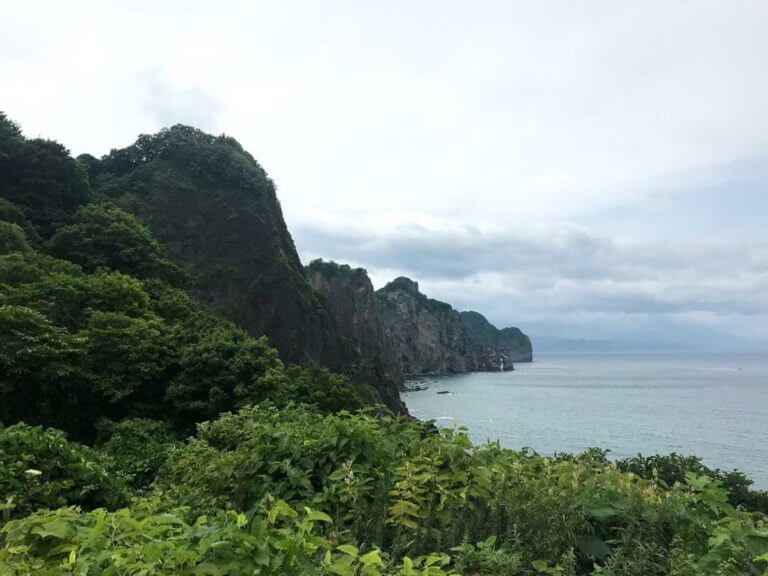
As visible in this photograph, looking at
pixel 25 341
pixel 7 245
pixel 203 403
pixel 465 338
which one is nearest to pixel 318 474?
pixel 203 403

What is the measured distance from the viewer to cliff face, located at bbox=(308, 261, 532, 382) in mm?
88062

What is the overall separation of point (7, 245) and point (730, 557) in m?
24.7

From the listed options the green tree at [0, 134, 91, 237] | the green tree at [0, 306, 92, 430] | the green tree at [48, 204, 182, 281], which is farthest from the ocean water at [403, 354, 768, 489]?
the green tree at [0, 134, 91, 237]

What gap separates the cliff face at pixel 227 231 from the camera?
44188 mm

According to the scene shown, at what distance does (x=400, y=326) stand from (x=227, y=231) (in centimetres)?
9184

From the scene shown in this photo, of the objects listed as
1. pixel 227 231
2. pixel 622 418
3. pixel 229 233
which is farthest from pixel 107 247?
pixel 622 418

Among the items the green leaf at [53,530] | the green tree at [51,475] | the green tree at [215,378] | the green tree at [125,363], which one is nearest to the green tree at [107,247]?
the green tree at [125,363]

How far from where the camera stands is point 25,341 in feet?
41.8

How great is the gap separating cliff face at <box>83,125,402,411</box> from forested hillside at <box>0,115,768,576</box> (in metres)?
21.9

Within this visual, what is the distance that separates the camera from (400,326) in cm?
13762

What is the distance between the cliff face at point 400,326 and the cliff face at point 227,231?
30.6 m

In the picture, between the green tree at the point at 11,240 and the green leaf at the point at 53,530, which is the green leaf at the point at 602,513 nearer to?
the green leaf at the point at 53,530

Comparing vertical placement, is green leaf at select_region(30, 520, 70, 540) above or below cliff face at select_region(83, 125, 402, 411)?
below

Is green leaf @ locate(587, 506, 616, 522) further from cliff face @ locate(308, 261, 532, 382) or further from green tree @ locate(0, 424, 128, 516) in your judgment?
cliff face @ locate(308, 261, 532, 382)
